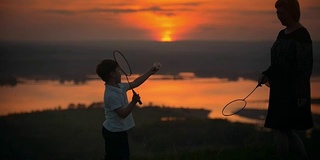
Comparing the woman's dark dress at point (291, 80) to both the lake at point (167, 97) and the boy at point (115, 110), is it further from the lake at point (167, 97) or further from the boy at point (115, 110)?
the lake at point (167, 97)

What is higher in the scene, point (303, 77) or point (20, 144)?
point (303, 77)

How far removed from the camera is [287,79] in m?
6.57

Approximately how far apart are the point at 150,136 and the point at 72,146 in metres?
3.82

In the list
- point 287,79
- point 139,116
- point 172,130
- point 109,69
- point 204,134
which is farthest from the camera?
point 139,116

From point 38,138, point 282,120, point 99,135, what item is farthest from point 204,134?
point 282,120

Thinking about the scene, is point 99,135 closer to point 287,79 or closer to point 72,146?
point 72,146

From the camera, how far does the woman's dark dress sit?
6410 mm

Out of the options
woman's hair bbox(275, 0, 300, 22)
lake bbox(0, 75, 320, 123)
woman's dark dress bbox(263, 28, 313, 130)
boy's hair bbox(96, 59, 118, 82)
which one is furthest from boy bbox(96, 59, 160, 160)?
lake bbox(0, 75, 320, 123)

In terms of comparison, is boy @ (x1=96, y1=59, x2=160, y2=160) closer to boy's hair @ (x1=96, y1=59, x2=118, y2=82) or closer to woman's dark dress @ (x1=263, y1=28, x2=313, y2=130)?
boy's hair @ (x1=96, y1=59, x2=118, y2=82)

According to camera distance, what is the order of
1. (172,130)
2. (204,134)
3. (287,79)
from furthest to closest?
(172,130) → (204,134) → (287,79)

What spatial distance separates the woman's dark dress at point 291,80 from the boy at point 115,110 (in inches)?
69.7

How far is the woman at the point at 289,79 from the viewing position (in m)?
6.44

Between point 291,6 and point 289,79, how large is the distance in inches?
39.8

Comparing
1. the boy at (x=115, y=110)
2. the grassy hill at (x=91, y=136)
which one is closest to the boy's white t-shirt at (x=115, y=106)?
the boy at (x=115, y=110)
